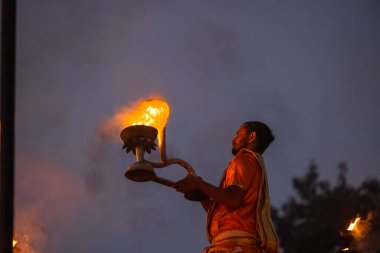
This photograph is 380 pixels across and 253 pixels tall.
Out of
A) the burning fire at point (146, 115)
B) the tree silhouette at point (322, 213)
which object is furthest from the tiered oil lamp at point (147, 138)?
the tree silhouette at point (322, 213)

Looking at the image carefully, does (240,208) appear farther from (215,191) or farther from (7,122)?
(7,122)

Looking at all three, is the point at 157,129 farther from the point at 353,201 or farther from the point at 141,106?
the point at 353,201

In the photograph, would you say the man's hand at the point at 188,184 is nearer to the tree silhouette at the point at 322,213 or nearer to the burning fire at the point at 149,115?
the burning fire at the point at 149,115

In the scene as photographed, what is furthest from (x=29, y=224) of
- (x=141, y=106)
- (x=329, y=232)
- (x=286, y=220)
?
Result: (x=286, y=220)

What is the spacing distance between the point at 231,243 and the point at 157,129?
1046 millimetres

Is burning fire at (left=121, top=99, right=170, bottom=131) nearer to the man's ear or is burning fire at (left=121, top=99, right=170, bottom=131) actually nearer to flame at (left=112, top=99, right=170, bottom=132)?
flame at (left=112, top=99, right=170, bottom=132)

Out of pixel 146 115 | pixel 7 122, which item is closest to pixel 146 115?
pixel 146 115

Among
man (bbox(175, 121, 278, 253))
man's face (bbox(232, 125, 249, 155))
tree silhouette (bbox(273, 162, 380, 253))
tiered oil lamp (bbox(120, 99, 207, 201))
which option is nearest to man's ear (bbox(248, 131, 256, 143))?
man's face (bbox(232, 125, 249, 155))

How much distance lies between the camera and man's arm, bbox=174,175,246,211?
18.2ft

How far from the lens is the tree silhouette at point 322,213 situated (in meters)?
20.7

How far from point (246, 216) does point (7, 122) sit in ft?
9.68

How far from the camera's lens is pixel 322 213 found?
22141 millimetres

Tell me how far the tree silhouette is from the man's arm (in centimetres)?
1323

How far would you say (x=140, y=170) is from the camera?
5.48 m
